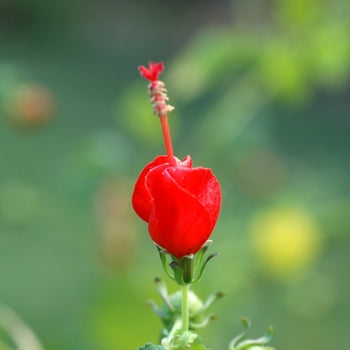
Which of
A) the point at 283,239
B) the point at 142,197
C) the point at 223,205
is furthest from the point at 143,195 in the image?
the point at 223,205

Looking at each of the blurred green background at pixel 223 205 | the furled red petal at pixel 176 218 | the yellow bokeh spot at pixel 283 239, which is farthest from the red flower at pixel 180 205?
the yellow bokeh spot at pixel 283 239

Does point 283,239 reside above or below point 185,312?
above

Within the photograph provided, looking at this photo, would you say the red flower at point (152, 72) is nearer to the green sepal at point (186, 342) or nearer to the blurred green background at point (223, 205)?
the green sepal at point (186, 342)

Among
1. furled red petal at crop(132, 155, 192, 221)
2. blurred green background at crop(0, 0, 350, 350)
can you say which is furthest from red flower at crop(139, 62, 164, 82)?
blurred green background at crop(0, 0, 350, 350)

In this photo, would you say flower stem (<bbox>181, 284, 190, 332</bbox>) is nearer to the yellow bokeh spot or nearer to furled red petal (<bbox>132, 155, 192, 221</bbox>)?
furled red petal (<bbox>132, 155, 192, 221</bbox>)

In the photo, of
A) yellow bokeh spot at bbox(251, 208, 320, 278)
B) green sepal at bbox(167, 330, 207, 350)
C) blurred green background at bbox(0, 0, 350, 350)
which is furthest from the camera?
yellow bokeh spot at bbox(251, 208, 320, 278)

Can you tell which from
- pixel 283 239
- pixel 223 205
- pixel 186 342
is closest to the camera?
pixel 186 342

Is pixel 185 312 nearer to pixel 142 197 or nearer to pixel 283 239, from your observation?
pixel 142 197

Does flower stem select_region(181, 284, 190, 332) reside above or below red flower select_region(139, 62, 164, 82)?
below
